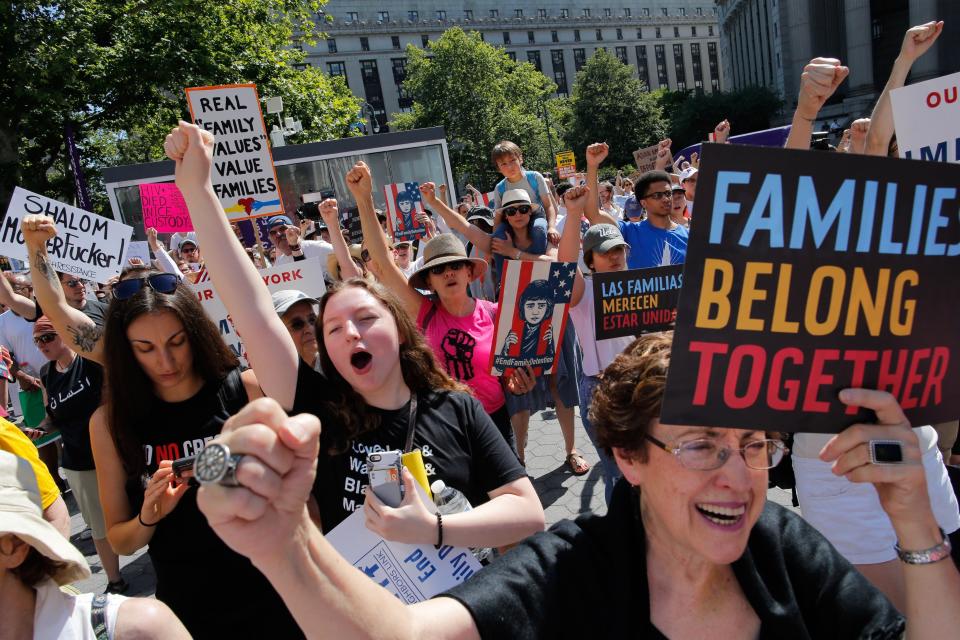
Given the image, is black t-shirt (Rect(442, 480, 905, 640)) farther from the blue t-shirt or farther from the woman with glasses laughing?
the blue t-shirt

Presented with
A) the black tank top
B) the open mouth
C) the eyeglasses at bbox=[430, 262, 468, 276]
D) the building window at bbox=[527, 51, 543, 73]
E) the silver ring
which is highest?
the building window at bbox=[527, 51, 543, 73]

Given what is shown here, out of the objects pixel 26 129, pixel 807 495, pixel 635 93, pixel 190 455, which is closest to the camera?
pixel 807 495

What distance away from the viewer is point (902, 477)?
4.13 feet

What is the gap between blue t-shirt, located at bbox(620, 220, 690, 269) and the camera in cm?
471

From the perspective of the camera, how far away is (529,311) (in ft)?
12.1

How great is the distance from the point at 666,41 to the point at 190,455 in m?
116

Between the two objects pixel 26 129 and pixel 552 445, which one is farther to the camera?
pixel 26 129

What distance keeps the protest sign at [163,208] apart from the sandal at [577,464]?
5735mm

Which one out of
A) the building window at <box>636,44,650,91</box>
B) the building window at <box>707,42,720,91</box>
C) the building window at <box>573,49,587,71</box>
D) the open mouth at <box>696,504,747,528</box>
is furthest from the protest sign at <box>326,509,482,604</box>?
the building window at <box>707,42,720,91</box>

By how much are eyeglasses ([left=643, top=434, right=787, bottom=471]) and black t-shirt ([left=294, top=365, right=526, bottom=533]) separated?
31.8 inches

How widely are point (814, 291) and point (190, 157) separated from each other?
1.72 meters

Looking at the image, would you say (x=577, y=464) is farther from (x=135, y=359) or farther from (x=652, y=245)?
(x=135, y=359)

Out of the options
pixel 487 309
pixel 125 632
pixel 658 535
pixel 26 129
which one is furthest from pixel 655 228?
pixel 26 129

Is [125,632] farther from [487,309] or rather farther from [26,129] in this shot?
[26,129]
